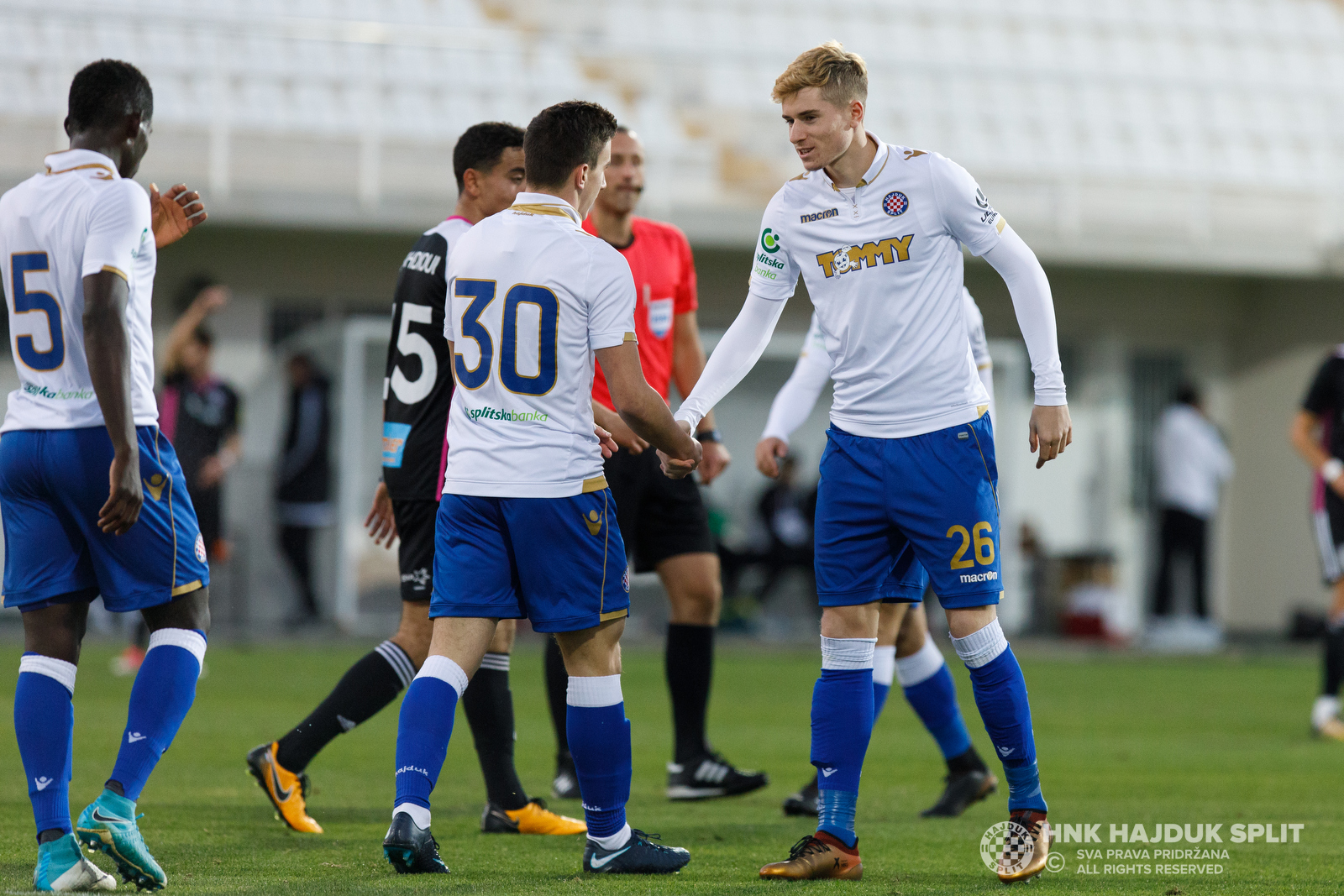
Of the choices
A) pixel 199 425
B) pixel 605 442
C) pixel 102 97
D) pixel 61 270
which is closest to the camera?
pixel 61 270

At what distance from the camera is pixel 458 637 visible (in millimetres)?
3977

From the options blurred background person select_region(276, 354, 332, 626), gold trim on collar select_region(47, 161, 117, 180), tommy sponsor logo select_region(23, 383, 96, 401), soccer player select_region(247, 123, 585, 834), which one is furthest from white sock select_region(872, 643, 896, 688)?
blurred background person select_region(276, 354, 332, 626)

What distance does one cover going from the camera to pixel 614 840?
4059 millimetres

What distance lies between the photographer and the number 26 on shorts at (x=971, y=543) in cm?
405

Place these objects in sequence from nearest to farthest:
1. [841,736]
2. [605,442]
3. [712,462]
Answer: [841,736], [605,442], [712,462]

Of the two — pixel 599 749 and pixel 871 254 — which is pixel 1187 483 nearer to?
pixel 871 254

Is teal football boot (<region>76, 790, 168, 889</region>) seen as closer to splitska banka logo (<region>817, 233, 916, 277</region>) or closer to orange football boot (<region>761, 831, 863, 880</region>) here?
orange football boot (<region>761, 831, 863, 880</region>)

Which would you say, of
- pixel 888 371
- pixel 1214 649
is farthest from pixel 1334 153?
pixel 888 371

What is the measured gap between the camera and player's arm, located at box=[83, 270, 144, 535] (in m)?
3.64

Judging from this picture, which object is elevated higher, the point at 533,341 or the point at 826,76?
the point at 826,76

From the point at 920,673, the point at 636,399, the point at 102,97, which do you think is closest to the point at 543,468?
the point at 636,399

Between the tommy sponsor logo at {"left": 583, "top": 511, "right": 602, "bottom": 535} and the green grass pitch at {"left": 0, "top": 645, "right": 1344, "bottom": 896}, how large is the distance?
88 cm

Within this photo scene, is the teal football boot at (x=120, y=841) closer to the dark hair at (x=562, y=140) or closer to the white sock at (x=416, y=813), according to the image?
the white sock at (x=416, y=813)

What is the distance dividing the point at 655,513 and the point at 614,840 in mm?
1877
